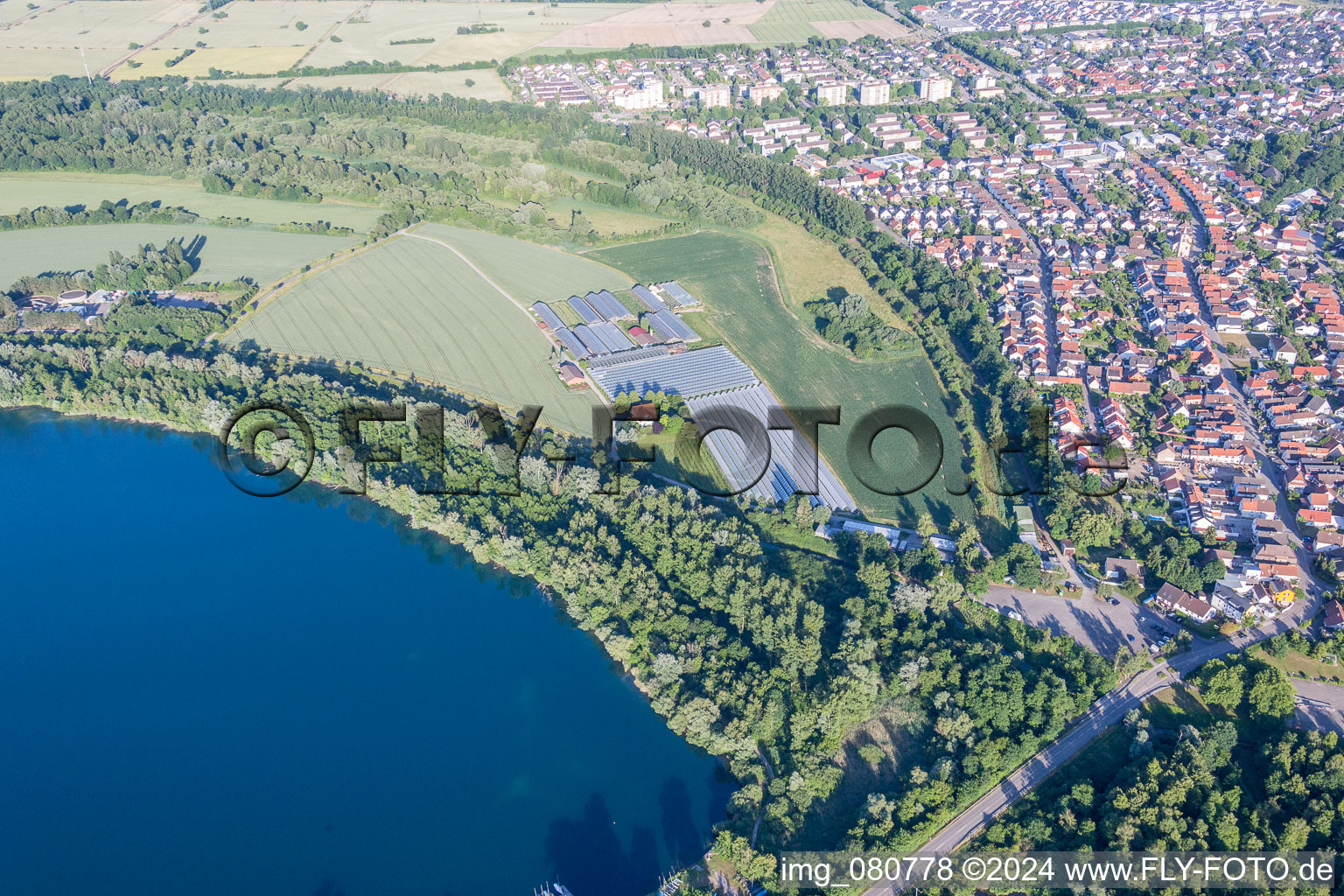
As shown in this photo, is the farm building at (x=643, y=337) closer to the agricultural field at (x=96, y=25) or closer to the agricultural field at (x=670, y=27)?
the agricultural field at (x=670, y=27)

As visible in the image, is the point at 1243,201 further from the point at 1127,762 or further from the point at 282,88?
the point at 282,88

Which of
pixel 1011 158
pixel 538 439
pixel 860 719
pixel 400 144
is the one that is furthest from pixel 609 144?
pixel 860 719

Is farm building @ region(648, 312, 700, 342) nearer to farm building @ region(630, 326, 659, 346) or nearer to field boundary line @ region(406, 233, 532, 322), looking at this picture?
farm building @ region(630, 326, 659, 346)

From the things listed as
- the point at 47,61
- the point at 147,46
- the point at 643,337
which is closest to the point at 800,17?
the point at 147,46

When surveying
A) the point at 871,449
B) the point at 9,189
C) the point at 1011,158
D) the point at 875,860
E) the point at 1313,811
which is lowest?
the point at 875,860

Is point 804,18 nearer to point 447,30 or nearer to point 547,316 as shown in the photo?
point 447,30

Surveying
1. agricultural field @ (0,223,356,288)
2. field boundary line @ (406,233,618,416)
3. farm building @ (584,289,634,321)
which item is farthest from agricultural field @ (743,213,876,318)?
agricultural field @ (0,223,356,288)
